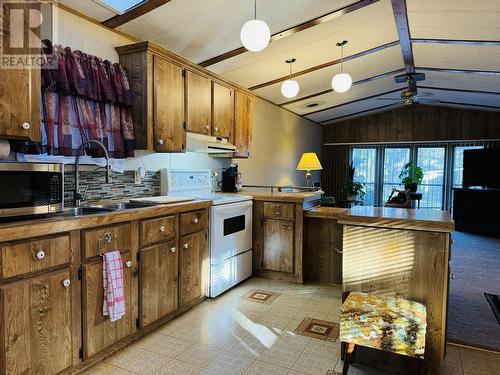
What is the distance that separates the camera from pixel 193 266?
115 inches

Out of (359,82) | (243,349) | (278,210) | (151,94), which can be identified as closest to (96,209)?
(151,94)

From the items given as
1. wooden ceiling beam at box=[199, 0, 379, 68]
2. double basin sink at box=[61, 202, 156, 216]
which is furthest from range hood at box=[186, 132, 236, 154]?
wooden ceiling beam at box=[199, 0, 379, 68]

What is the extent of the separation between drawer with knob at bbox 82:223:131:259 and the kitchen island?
1376 mm

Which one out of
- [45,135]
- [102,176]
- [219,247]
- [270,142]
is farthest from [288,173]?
[45,135]

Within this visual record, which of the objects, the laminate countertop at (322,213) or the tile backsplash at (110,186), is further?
the laminate countertop at (322,213)

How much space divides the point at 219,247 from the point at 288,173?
370 cm

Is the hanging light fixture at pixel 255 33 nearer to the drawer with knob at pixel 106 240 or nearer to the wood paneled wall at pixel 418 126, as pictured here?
the drawer with knob at pixel 106 240

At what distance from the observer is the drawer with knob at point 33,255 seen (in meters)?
1.58

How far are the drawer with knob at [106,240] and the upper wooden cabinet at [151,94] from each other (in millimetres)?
811

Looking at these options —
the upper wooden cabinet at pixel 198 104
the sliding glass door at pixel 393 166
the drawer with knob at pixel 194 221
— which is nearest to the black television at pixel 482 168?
the sliding glass door at pixel 393 166

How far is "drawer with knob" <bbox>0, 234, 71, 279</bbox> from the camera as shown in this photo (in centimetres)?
158

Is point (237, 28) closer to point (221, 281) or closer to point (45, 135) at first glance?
point (45, 135)

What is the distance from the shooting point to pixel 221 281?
3240mm

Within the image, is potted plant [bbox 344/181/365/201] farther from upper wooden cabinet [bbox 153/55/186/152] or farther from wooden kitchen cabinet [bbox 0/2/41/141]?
wooden kitchen cabinet [bbox 0/2/41/141]
